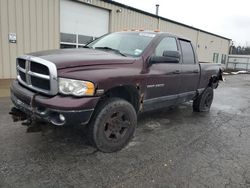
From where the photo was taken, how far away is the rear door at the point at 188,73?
5.26m

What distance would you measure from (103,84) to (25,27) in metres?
8.13

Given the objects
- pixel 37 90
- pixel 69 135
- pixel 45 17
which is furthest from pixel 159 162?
pixel 45 17

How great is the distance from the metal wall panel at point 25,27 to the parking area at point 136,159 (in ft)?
17.6

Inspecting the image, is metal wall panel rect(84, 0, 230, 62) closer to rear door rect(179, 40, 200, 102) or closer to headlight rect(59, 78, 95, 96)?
rear door rect(179, 40, 200, 102)

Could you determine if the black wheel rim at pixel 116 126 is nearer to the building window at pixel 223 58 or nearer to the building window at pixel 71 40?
the building window at pixel 71 40

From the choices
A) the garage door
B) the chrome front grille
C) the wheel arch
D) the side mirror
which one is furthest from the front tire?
the garage door

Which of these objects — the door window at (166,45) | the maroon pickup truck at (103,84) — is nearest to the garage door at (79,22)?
the maroon pickup truck at (103,84)

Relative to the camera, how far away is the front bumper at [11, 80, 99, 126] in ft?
9.85

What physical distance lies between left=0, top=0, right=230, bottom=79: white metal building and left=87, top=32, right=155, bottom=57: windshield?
20.1ft

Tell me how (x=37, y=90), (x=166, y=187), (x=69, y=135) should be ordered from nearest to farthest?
(x=166, y=187) → (x=37, y=90) → (x=69, y=135)

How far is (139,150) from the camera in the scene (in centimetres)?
383

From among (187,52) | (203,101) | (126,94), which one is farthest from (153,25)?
(126,94)

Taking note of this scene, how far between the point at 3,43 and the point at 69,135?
23.1ft

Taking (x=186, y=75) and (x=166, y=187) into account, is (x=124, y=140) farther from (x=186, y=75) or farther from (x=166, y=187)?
(x=186, y=75)
